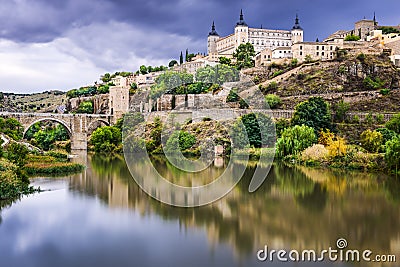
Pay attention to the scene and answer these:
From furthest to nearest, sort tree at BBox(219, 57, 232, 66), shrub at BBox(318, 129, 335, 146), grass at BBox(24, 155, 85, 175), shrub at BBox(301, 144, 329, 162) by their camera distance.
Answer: tree at BBox(219, 57, 232, 66) < shrub at BBox(318, 129, 335, 146) < shrub at BBox(301, 144, 329, 162) < grass at BBox(24, 155, 85, 175)

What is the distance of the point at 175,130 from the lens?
1308 inches

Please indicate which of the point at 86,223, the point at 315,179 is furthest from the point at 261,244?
the point at 315,179

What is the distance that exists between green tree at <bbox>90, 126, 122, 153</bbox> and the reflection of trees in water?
52.6 ft

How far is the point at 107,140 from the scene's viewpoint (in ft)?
114

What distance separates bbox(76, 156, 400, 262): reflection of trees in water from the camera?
9.65 m

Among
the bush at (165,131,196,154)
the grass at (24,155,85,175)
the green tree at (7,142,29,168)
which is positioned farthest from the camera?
the bush at (165,131,196,154)

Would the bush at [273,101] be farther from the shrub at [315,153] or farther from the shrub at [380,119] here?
the shrub at [315,153]

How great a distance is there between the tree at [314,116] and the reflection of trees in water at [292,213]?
953cm

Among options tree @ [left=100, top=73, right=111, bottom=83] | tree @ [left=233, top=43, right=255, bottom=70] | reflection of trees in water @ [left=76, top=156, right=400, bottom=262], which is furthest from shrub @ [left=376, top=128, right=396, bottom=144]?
tree @ [left=100, top=73, right=111, bottom=83]

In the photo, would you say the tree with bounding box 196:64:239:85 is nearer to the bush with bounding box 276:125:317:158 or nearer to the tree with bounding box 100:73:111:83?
the bush with bounding box 276:125:317:158

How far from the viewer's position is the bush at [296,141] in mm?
25125

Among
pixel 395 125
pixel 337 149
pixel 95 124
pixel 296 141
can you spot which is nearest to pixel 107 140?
pixel 95 124

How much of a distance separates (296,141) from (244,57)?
24914 mm

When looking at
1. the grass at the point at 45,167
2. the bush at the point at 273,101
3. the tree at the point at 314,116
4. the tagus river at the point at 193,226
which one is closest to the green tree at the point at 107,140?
the grass at the point at 45,167
